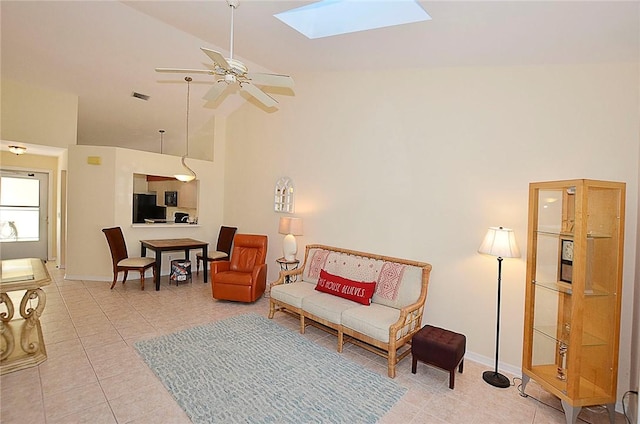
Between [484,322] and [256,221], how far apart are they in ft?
13.8

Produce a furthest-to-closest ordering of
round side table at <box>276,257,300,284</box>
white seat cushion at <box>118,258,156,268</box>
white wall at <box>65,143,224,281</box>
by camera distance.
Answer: white wall at <box>65,143,224,281</box> → white seat cushion at <box>118,258,156,268</box> → round side table at <box>276,257,300,284</box>

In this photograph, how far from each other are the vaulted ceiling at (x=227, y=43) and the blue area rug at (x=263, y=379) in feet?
10.2

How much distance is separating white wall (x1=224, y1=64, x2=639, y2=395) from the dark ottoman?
55cm

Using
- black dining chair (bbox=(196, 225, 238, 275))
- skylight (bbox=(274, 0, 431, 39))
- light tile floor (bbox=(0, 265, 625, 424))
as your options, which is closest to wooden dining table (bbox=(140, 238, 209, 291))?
black dining chair (bbox=(196, 225, 238, 275))

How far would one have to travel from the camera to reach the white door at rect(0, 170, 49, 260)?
6.68 metres

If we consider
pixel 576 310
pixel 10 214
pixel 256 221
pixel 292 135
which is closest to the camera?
pixel 576 310

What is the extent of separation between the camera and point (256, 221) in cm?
606

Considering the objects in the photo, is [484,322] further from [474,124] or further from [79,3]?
[79,3]

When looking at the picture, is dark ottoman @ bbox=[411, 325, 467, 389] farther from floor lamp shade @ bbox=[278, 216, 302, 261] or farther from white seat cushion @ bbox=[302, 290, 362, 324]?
floor lamp shade @ bbox=[278, 216, 302, 261]

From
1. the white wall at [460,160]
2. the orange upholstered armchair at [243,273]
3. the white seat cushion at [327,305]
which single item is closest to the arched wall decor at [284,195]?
the white wall at [460,160]

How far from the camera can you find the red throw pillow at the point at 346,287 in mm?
3572

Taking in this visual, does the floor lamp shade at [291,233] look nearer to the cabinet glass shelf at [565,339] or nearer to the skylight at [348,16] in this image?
the skylight at [348,16]

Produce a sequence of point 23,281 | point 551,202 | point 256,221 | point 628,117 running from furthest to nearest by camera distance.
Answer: point 256,221 → point 23,281 → point 551,202 → point 628,117

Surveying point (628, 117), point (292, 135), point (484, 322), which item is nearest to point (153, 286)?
point (292, 135)
